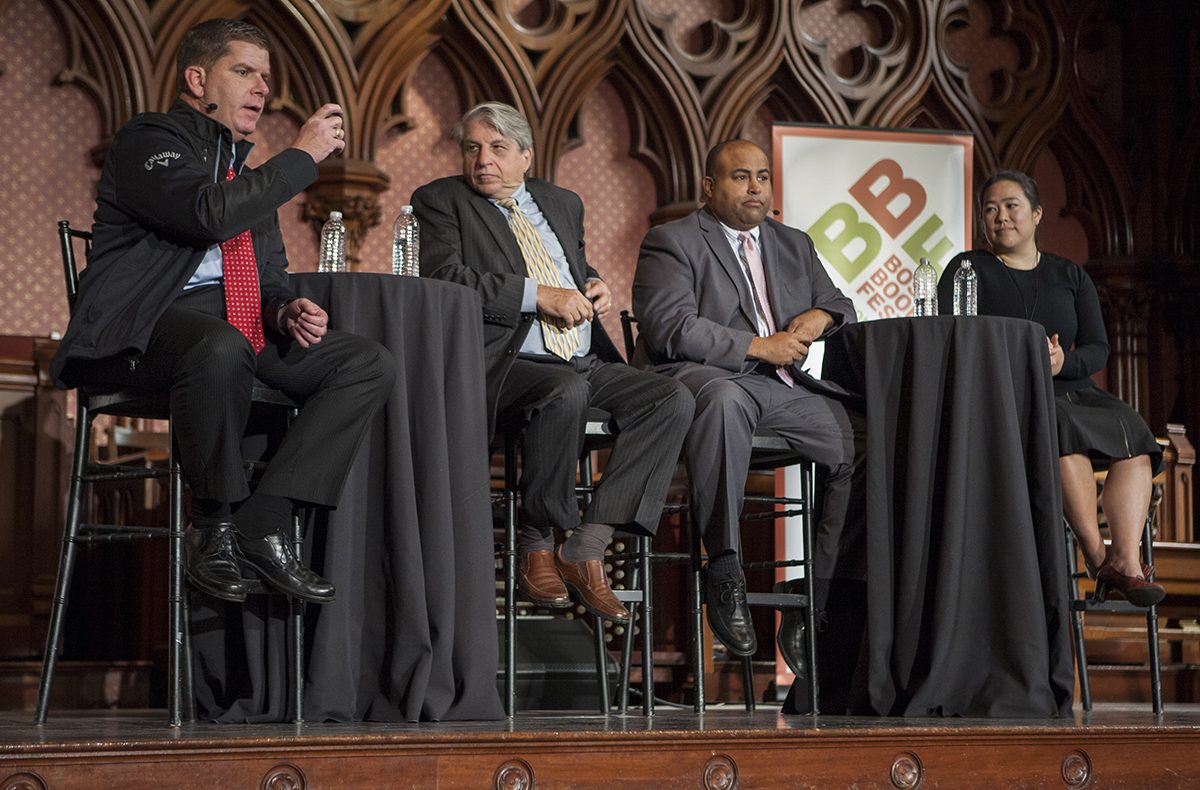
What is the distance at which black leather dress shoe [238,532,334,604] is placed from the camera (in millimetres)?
3037

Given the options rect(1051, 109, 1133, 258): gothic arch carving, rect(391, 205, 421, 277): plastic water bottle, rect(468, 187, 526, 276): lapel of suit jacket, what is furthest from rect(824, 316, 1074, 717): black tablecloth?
rect(1051, 109, 1133, 258): gothic arch carving

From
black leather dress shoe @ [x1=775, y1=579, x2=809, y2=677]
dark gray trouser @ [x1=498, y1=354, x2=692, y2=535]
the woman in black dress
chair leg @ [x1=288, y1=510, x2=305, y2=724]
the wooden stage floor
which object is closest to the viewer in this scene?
the wooden stage floor

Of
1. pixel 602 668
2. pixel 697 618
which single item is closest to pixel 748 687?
pixel 602 668

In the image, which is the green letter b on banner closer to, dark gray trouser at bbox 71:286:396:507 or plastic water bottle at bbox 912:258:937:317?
plastic water bottle at bbox 912:258:937:317

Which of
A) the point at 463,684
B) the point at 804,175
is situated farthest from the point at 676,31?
the point at 463,684

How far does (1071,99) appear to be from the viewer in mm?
7754

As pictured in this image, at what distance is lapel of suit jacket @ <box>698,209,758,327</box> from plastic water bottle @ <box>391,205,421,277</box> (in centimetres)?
83

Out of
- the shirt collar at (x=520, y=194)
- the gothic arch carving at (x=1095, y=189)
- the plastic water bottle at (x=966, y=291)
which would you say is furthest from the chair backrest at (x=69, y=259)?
the gothic arch carving at (x=1095, y=189)

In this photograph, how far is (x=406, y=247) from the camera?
12.1 ft

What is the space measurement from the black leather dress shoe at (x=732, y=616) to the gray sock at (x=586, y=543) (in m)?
0.30

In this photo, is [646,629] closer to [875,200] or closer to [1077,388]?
[1077,388]

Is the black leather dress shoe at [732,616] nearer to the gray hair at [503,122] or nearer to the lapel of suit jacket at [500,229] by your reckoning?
the lapel of suit jacket at [500,229]

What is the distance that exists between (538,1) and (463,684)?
4573 millimetres

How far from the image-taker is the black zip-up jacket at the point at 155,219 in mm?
3092
